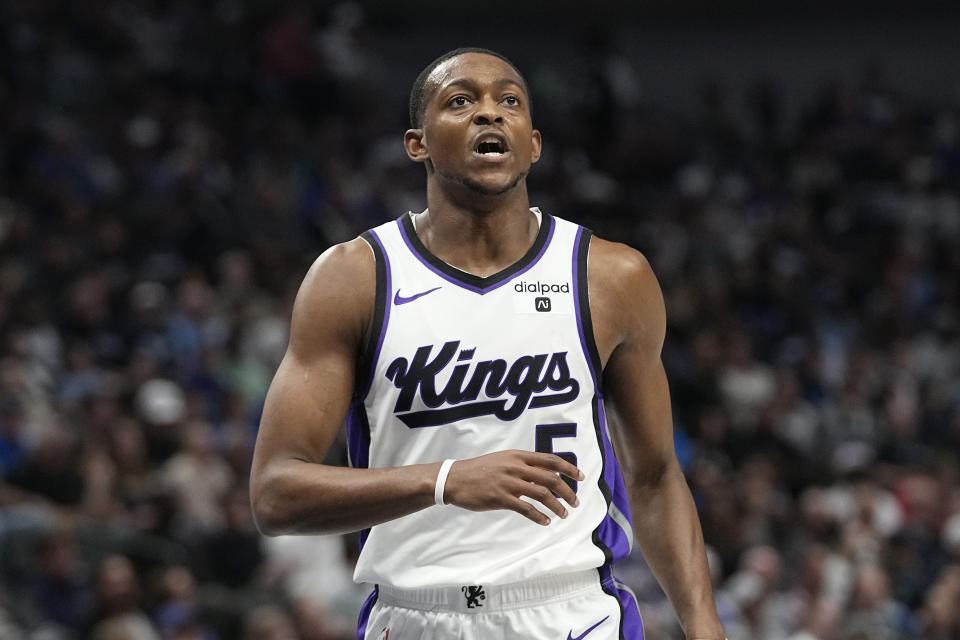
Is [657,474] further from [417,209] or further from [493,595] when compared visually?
[417,209]

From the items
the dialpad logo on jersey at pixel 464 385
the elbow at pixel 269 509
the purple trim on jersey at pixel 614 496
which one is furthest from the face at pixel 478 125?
the elbow at pixel 269 509

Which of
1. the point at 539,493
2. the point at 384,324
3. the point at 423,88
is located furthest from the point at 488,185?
the point at 539,493

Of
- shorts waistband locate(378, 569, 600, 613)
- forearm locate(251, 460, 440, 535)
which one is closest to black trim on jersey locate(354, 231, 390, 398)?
forearm locate(251, 460, 440, 535)

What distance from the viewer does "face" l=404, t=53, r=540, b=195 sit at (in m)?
3.85

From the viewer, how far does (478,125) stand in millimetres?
3848

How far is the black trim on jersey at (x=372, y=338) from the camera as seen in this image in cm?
378

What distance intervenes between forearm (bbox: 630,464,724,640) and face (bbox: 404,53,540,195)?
0.96 meters

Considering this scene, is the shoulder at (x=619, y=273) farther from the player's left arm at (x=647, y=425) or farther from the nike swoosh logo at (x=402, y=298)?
the nike swoosh logo at (x=402, y=298)

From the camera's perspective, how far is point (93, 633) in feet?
25.6

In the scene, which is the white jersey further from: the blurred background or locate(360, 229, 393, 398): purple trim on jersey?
the blurred background

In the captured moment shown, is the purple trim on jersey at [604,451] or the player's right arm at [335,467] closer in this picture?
the player's right arm at [335,467]

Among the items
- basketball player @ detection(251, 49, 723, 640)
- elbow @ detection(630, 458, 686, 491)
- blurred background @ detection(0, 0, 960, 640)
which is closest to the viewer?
basketball player @ detection(251, 49, 723, 640)

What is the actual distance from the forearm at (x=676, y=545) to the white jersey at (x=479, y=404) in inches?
7.6

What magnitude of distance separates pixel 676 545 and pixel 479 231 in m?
1.03
